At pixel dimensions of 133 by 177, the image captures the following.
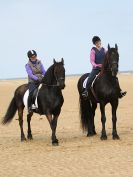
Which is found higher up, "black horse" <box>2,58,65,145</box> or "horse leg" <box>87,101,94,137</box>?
"black horse" <box>2,58,65,145</box>

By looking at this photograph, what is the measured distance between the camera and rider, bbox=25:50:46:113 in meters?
13.0

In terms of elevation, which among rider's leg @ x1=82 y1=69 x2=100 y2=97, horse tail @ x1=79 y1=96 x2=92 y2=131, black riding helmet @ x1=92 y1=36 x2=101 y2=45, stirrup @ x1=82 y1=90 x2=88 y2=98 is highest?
black riding helmet @ x1=92 y1=36 x2=101 y2=45

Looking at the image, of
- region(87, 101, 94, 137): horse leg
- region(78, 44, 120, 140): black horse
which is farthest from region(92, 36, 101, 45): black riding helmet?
region(87, 101, 94, 137): horse leg

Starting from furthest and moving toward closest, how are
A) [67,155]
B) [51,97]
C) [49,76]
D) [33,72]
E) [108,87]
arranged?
[33,72], [108,87], [49,76], [51,97], [67,155]

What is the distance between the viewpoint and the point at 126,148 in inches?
435

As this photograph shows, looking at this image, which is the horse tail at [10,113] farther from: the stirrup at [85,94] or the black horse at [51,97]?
the stirrup at [85,94]

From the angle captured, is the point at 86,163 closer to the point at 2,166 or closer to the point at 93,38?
the point at 2,166

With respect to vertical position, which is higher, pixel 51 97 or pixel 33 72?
pixel 33 72

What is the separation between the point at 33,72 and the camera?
13.3 meters

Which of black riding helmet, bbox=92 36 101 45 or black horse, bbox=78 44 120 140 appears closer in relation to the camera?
black horse, bbox=78 44 120 140

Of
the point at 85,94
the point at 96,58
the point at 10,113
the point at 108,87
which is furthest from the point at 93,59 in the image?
the point at 10,113

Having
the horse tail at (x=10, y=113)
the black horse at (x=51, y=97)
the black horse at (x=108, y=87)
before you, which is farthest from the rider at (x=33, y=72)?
the black horse at (x=108, y=87)

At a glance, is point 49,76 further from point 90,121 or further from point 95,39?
point 90,121

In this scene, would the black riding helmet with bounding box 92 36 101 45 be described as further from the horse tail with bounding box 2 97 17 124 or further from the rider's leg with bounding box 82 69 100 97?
the horse tail with bounding box 2 97 17 124
